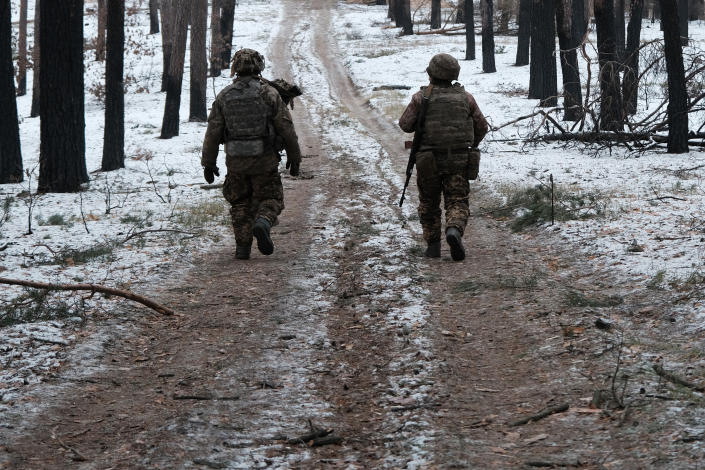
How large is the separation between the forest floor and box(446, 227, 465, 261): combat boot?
0.14m

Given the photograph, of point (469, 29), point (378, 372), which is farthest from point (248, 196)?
point (469, 29)

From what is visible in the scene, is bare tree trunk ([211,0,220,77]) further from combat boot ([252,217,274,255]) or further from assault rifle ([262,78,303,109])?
combat boot ([252,217,274,255])

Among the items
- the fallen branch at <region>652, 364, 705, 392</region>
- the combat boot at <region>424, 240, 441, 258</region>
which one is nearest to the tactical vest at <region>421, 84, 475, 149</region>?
the combat boot at <region>424, 240, 441, 258</region>

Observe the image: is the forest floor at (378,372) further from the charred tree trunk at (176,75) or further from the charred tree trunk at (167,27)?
the charred tree trunk at (167,27)

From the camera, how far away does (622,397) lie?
12.7ft

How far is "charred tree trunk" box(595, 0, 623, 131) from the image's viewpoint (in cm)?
1377

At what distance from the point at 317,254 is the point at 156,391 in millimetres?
3698

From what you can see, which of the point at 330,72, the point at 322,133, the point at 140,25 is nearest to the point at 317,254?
the point at 322,133

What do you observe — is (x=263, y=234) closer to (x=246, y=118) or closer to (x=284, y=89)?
(x=246, y=118)

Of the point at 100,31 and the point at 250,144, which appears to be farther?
the point at 100,31

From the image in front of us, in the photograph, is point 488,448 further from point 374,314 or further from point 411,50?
point 411,50

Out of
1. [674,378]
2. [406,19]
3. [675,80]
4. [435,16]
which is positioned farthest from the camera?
[435,16]

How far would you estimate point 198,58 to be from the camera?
2116 cm

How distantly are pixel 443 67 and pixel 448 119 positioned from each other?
0.53 m
